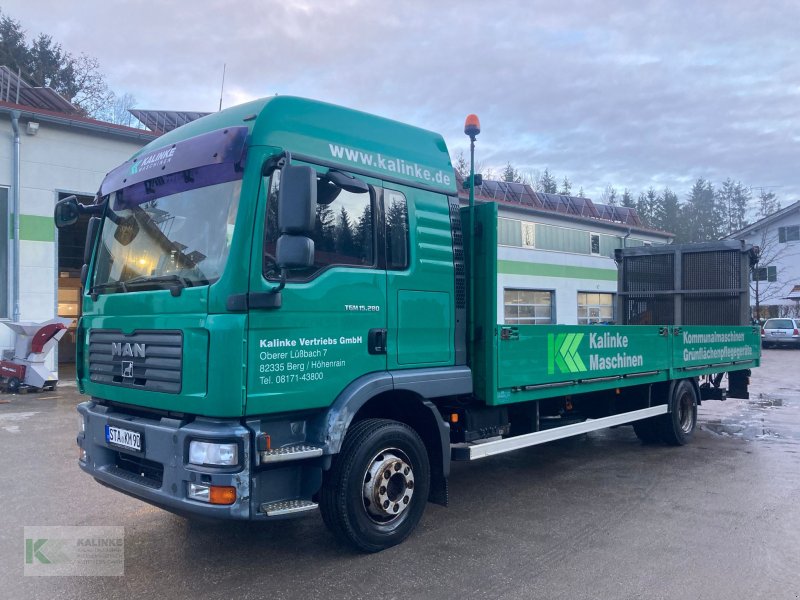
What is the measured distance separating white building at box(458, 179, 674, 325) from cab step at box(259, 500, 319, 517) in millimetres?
21328

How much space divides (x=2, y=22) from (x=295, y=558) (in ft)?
130

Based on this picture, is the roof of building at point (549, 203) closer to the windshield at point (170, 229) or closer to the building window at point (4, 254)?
the building window at point (4, 254)

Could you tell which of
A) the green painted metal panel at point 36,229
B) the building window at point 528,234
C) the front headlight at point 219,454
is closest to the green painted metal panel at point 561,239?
the building window at point 528,234

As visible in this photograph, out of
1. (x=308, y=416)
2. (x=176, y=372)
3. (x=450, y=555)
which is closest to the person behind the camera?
(x=176, y=372)

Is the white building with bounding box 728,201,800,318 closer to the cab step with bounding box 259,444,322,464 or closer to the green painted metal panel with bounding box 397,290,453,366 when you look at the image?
the green painted metal panel with bounding box 397,290,453,366

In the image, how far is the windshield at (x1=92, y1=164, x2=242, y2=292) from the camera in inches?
148

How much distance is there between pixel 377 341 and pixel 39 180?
1286cm

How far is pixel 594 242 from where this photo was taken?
3047 cm

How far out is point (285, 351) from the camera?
3766 mm

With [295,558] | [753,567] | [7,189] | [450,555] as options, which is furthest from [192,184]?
[7,189]

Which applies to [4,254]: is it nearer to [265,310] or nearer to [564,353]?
[265,310]

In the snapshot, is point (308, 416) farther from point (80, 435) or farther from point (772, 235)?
point (772, 235)

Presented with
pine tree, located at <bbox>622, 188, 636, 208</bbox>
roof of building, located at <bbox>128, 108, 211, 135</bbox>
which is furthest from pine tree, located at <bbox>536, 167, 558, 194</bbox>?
roof of building, located at <bbox>128, 108, 211, 135</bbox>

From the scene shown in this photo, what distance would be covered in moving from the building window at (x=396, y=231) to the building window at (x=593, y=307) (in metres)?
26.1
